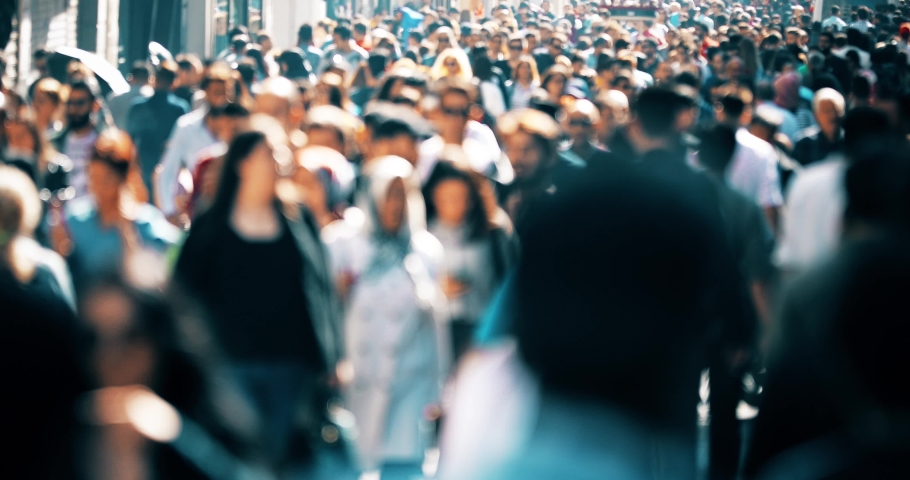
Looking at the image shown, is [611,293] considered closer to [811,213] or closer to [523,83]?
[811,213]

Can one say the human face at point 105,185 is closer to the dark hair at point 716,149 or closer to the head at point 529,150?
the head at point 529,150

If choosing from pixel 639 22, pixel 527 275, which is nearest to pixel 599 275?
pixel 527 275

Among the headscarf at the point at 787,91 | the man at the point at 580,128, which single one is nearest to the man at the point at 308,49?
the headscarf at the point at 787,91

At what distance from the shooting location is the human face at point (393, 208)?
612cm

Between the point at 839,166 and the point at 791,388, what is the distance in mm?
3621

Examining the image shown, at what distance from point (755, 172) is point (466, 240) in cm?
232

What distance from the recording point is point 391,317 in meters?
6.16

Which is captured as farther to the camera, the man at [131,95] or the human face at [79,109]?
the man at [131,95]

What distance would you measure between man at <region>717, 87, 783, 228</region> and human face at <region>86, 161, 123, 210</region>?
368 cm

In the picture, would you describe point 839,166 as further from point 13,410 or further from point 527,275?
point 13,410

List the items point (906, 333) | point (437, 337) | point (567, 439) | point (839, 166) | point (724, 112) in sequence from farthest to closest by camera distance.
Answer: point (724, 112) → point (839, 166) → point (437, 337) → point (567, 439) → point (906, 333)

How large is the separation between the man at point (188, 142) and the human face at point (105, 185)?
101 inches

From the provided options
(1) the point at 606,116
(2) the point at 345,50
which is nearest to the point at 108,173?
(1) the point at 606,116

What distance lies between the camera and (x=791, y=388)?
11.8 ft
